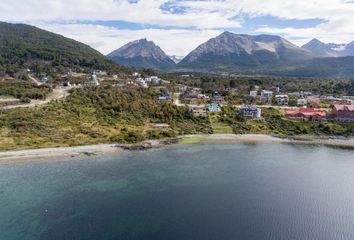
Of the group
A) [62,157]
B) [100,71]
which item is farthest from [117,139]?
[100,71]

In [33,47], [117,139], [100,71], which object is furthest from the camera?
[33,47]

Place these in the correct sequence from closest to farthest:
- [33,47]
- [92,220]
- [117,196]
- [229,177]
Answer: [92,220] < [117,196] < [229,177] < [33,47]

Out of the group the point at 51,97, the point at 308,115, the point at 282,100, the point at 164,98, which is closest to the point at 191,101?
the point at 164,98

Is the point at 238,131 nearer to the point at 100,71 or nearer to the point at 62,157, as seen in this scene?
the point at 62,157

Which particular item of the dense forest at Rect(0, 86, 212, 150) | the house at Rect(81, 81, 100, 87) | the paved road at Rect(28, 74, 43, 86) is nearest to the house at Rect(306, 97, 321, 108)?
the dense forest at Rect(0, 86, 212, 150)

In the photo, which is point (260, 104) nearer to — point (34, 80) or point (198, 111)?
point (198, 111)

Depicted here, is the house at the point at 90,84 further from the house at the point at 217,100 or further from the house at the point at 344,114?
the house at the point at 344,114
